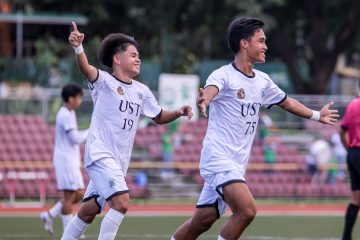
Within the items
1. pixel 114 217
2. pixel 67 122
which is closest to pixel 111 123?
pixel 114 217

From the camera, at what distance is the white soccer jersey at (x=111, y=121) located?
9.89 m

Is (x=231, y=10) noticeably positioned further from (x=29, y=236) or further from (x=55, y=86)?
(x=29, y=236)

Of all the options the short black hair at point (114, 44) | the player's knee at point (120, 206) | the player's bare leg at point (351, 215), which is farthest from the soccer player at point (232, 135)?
the player's bare leg at point (351, 215)

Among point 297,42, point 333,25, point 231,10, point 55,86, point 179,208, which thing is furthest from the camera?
point 297,42

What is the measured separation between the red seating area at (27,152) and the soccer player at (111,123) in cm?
1351

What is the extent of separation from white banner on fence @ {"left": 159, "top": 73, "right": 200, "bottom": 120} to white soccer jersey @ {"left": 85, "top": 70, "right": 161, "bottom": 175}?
15.8m

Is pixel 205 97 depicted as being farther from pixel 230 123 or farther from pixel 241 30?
pixel 241 30

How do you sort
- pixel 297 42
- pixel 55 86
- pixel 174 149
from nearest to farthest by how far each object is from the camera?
pixel 174 149
pixel 55 86
pixel 297 42

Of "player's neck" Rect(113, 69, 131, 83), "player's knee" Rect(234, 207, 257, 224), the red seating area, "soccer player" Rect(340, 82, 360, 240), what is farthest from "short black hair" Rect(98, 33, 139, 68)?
the red seating area

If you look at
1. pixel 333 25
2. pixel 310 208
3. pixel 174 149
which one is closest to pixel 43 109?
pixel 174 149

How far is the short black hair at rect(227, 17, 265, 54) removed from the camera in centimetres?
988

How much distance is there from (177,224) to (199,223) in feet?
23.7

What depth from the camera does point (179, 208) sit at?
21844 millimetres

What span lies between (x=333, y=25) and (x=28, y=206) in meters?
19.5
